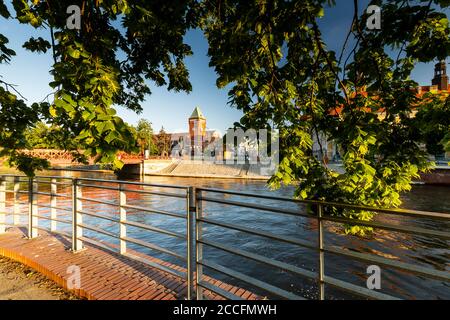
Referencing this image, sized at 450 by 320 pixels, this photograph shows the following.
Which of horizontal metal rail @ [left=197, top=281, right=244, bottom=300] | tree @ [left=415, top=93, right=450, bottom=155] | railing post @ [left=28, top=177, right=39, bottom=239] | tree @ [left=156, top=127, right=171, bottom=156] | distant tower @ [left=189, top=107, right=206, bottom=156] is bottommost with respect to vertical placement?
horizontal metal rail @ [left=197, top=281, right=244, bottom=300]

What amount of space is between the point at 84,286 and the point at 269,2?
14.5 ft

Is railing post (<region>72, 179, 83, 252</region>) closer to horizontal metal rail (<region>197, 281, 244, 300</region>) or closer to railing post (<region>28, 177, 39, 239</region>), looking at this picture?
railing post (<region>28, 177, 39, 239</region>)

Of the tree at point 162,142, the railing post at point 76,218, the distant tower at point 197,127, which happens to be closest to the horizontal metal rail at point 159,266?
the railing post at point 76,218

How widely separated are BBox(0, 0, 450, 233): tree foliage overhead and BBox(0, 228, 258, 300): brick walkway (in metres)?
1.98

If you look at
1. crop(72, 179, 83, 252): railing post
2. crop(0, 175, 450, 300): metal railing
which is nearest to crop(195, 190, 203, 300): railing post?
crop(0, 175, 450, 300): metal railing

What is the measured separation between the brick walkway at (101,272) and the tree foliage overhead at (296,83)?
6.50 ft

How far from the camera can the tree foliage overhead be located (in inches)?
100

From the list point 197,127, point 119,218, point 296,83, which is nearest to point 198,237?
point 119,218

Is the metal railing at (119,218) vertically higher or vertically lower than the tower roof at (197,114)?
lower

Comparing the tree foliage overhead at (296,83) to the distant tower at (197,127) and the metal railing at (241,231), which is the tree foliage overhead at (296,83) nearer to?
the metal railing at (241,231)

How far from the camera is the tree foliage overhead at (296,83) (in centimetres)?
255

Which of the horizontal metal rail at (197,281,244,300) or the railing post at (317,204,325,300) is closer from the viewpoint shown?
the railing post at (317,204,325,300)

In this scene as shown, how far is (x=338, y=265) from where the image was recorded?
28.0 feet

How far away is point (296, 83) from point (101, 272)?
168 inches
